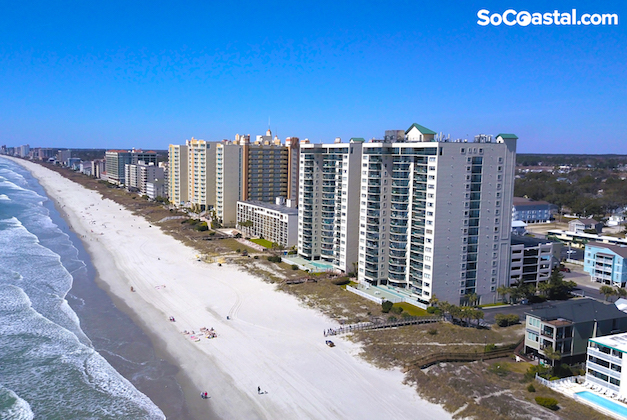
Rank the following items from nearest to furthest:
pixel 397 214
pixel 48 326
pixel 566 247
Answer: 1. pixel 48 326
2. pixel 397 214
3. pixel 566 247

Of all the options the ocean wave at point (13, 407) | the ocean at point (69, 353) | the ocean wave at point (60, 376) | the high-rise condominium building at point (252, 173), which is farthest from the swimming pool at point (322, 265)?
the ocean wave at point (13, 407)

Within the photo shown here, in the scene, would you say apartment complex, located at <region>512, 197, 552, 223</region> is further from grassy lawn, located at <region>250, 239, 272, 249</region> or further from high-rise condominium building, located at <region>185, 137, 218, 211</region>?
high-rise condominium building, located at <region>185, 137, 218, 211</region>

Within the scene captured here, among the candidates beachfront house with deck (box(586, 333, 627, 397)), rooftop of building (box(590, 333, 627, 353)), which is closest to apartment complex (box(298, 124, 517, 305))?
beachfront house with deck (box(586, 333, 627, 397))

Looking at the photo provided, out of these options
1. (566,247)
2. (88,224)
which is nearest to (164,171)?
(88,224)

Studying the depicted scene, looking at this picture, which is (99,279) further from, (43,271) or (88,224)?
(88,224)

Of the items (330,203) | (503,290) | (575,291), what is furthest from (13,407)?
(575,291)

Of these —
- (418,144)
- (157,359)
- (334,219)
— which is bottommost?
(157,359)
